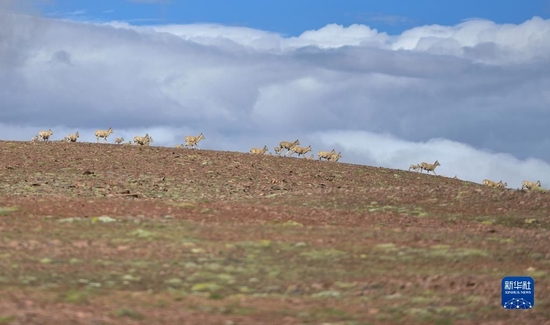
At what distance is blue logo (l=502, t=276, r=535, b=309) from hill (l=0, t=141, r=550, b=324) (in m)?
0.23

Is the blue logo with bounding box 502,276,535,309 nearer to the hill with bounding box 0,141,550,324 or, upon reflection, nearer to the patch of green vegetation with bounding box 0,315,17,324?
the hill with bounding box 0,141,550,324

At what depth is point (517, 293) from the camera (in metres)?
17.4

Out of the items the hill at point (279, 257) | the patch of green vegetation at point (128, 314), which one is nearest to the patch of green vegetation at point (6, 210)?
the hill at point (279, 257)

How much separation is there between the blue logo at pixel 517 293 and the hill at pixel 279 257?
226 millimetres

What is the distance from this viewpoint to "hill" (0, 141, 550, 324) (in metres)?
16.2

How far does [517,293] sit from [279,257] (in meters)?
5.30

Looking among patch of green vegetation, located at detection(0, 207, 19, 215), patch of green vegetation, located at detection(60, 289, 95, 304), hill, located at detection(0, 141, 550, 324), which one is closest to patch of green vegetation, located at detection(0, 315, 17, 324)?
hill, located at detection(0, 141, 550, 324)

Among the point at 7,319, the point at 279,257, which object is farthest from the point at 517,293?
the point at 7,319

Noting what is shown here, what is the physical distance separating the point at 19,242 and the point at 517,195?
1901cm

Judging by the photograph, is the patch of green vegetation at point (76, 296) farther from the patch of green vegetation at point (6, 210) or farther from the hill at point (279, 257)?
the patch of green vegetation at point (6, 210)

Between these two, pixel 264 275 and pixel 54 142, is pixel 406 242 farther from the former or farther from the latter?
pixel 54 142

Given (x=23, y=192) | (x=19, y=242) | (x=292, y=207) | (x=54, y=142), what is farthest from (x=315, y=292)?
(x=54, y=142)

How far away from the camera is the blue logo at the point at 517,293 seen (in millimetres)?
17156

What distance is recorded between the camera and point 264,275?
61.0ft
